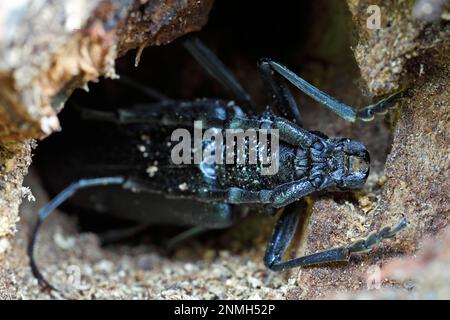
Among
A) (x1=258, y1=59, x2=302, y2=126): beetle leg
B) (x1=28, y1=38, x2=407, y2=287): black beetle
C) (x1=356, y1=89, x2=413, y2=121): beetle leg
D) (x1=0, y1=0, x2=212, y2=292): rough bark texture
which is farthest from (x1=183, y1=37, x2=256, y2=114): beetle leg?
(x1=356, y1=89, x2=413, y2=121): beetle leg

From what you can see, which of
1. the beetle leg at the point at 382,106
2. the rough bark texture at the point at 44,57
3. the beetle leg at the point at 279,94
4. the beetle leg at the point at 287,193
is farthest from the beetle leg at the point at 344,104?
the rough bark texture at the point at 44,57

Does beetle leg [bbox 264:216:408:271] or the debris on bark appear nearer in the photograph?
the debris on bark

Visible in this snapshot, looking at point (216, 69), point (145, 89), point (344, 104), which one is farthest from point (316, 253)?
point (145, 89)

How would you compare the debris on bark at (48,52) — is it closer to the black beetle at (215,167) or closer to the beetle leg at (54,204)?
the black beetle at (215,167)

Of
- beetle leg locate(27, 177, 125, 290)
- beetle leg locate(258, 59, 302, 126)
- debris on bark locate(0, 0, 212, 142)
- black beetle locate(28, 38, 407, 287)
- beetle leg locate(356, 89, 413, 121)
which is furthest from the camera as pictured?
beetle leg locate(27, 177, 125, 290)

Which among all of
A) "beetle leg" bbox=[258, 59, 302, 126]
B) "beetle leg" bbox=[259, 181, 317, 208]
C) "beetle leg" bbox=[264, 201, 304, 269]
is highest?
"beetle leg" bbox=[258, 59, 302, 126]

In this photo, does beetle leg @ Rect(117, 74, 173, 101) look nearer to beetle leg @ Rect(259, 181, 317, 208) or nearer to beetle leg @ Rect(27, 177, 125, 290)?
beetle leg @ Rect(27, 177, 125, 290)
